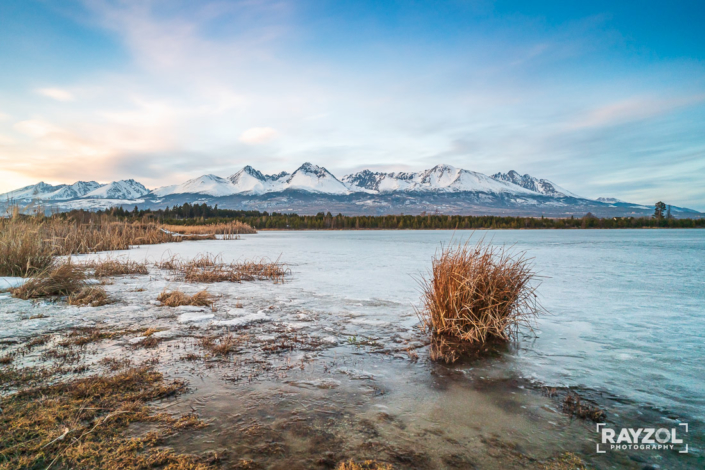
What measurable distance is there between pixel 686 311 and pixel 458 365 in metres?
5.59

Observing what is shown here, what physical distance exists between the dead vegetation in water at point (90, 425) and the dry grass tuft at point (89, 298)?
3.97 metres

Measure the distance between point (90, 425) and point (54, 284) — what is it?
6135mm

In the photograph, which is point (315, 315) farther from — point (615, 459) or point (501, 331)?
point (615, 459)

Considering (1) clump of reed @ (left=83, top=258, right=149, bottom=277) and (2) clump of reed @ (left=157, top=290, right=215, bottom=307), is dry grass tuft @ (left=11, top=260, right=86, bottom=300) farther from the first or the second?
(1) clump of reed @ (left=83, top=258, right=149, bottom=277)

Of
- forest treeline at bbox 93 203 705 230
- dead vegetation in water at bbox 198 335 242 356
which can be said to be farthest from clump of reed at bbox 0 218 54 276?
forest treeline at bbox 93 203 705 230

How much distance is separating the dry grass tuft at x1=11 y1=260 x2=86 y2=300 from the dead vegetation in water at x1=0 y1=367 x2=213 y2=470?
5010 mm

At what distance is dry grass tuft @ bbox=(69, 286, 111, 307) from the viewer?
659 cm

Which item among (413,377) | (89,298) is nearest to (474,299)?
(413,377)

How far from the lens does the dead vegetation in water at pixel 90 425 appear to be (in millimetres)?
2260

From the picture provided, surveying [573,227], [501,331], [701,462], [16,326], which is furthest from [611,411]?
[573,227]

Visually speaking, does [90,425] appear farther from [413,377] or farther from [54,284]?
[54,284]

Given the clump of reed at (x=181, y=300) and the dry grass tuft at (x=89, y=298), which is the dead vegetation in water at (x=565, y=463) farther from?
the dry grass tuft at (x=89, y=298)

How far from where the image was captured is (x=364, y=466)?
233cm

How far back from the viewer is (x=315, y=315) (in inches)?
256
